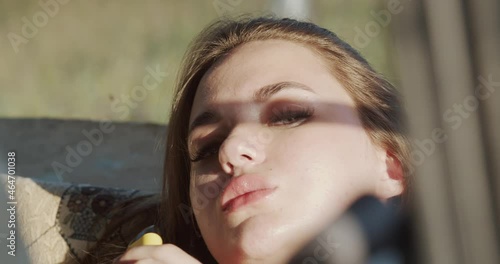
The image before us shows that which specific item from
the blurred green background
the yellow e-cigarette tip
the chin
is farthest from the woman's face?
the blurred green background

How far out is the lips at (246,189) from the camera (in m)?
1.32

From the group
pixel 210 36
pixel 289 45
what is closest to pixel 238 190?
pixel 289 45

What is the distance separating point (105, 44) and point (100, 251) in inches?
106

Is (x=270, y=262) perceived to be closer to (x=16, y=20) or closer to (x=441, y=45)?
(x=441, y=45)

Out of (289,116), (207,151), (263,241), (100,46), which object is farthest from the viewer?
(100,46)

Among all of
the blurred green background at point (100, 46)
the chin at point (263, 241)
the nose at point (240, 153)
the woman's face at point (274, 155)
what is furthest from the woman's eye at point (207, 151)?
the blurred green background at point (100, 46)

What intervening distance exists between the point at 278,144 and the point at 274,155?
3 centimetres

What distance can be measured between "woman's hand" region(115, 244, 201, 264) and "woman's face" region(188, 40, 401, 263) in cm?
9

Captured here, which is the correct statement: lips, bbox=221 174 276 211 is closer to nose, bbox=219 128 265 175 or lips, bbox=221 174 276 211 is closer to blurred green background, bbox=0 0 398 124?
nose, bbox=219 128 265 175

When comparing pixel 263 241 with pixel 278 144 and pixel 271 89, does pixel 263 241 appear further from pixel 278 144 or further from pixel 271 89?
pixel 271 89

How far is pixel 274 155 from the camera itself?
1.34m

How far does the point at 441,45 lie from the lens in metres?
0.52

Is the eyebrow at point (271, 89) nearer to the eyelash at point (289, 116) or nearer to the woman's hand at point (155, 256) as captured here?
the eyelash at point (289, 116)

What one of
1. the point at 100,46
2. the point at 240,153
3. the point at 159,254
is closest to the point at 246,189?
the point at 240,153
